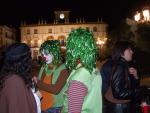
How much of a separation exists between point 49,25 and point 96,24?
41.9 feet

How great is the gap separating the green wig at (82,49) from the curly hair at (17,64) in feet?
1.46

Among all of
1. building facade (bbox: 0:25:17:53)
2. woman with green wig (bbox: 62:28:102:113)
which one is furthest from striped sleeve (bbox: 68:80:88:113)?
building facade (bbox: 0:25:17:53)

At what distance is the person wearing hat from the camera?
3549 mm

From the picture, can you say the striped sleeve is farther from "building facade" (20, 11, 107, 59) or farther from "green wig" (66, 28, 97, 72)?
"building facade" (20, 11, 107, 59)

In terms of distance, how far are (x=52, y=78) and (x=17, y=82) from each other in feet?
5.14

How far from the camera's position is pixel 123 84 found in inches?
179

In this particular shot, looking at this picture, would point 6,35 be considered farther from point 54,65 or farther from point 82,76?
point 82,76

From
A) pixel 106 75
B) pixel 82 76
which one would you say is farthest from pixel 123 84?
pixel 82 76

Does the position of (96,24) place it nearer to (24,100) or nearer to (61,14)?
(61,14)

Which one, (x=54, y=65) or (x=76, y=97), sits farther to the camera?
(x=54, y=65)

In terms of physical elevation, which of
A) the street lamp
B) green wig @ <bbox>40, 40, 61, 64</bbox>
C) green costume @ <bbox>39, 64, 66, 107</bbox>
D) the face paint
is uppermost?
the street lamp

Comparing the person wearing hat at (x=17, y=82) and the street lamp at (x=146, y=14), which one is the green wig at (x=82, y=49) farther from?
the street lamp at (x=146, y=14)

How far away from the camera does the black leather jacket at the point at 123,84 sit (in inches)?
178

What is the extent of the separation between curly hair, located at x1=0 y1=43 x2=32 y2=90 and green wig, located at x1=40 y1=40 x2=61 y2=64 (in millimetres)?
1425
